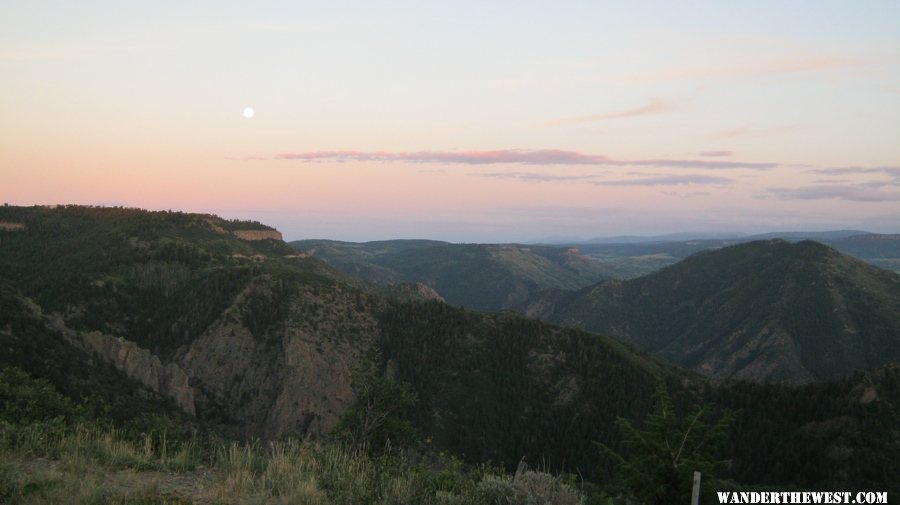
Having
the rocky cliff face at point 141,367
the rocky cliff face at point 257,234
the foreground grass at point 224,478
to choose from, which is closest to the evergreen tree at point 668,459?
the foreground grass at point 224,478

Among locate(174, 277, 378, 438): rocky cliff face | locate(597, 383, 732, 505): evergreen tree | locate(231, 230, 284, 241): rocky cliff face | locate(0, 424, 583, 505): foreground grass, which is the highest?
locate(231, 230, 284, 241): rocky cliff face

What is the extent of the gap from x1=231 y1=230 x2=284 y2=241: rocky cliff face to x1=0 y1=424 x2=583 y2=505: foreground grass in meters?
147

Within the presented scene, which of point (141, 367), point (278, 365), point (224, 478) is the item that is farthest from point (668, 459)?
point (278, 365)

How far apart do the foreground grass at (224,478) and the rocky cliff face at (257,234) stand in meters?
147

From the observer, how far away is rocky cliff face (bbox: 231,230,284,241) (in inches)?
6071

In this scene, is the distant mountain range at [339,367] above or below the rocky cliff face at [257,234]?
below

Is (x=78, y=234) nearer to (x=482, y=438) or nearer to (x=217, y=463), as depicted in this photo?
(x=482, y=438)

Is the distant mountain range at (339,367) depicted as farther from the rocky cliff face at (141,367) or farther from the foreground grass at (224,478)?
the foreground grass at (224,478)

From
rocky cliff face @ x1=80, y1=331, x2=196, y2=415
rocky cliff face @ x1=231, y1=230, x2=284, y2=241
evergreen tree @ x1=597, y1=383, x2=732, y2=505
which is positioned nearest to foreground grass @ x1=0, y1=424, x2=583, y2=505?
evergreen tree @ x1=597, y1=383, x2=732, y2=505

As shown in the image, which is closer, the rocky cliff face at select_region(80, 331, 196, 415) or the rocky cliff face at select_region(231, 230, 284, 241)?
the rocky cliff face at select_region(80, 331, 196, 415)

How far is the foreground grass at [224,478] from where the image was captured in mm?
10297

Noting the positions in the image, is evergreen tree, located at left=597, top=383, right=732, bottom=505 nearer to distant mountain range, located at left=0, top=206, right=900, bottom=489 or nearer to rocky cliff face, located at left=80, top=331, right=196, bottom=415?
distant mountain range, located at left=0, top=206, right=900, bottom=489

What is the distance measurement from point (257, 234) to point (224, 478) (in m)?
158

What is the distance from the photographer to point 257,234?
527 ft
